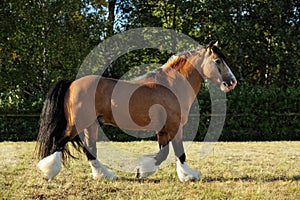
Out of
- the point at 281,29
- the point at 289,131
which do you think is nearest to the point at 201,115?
the point at 289,131

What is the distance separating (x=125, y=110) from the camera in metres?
5.23

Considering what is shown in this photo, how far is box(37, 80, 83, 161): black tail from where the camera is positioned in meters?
5.23

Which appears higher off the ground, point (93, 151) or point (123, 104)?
point (123, 104)

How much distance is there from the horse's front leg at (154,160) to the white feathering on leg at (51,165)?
1133 millimetres

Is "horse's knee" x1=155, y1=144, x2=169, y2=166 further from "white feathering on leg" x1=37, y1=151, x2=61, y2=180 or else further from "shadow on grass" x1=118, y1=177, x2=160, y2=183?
"white feathering on leg" x1=37, y1=151, x2=61, y2=180

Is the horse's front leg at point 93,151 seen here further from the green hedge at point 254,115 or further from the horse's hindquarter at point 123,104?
the green hedge at point 254,115

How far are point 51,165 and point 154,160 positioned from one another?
142 centimetres

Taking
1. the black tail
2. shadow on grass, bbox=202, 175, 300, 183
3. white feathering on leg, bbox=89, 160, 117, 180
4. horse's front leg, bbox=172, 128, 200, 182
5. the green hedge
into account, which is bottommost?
the green hedge

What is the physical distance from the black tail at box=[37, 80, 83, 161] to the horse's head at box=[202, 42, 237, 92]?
203 centimetres

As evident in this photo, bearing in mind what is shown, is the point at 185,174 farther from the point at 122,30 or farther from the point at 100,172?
the point at 122,30

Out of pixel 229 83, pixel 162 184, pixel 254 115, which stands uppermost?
pixel 229 83

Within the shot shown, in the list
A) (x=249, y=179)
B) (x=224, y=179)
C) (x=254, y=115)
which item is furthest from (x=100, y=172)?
(x=254, y=115)

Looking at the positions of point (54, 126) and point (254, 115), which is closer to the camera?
point (54, 126)

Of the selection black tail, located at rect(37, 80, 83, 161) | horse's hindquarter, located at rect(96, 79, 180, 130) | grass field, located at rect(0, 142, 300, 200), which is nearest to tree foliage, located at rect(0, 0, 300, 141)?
Result: grass field, located at rect(0, 142, 300, 200)
